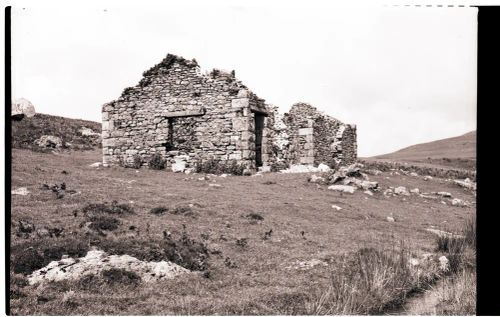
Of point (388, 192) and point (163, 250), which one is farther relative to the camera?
point (388, 192)

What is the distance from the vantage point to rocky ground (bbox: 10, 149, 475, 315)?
6.54 metres

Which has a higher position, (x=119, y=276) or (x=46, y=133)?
(x=46, y=133)

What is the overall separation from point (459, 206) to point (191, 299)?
12794 mm

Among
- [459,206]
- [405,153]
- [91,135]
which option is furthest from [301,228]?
[405,153]

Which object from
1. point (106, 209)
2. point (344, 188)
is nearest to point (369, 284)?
point (106, 209)

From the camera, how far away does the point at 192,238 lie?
9031 millimetres

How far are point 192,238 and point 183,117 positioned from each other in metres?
11.7

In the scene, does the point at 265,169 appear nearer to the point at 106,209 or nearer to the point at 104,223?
the point at 106,209

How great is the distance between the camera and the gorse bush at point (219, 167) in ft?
61.3

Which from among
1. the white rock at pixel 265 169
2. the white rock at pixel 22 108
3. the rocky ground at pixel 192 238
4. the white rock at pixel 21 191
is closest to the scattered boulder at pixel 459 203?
the rocky ground at pixel 192 238

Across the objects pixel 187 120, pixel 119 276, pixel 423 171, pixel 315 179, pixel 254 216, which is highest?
pixel 187 120

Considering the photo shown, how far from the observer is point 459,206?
1645 centimetres

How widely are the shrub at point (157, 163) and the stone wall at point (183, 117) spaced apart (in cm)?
27
